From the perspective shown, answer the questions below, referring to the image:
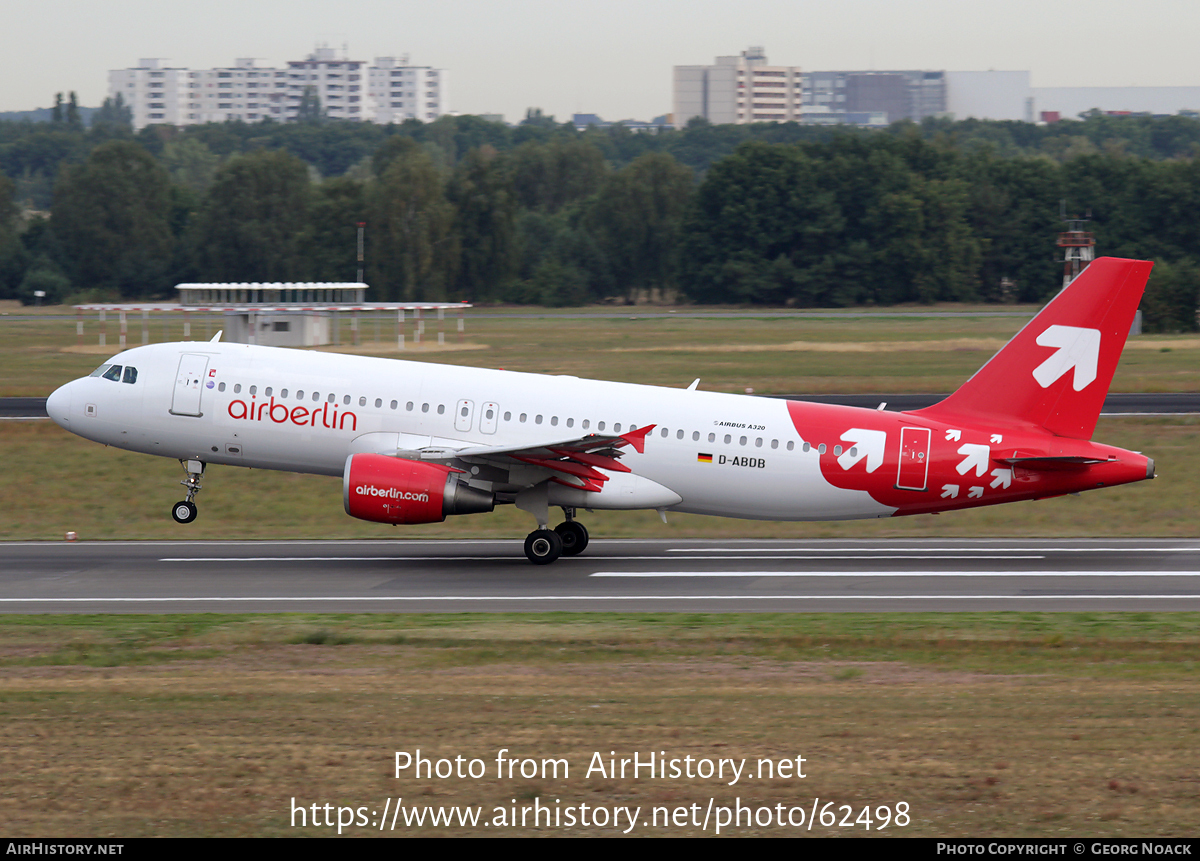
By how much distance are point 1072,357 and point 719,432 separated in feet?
23.3

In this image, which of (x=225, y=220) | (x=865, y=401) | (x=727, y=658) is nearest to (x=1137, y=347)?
(x=865, y=401)

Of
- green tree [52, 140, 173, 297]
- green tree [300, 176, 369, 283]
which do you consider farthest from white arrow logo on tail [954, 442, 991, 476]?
green tree [52, 140, 173, 297]

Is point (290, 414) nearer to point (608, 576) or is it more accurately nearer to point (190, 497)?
point (190, 497)

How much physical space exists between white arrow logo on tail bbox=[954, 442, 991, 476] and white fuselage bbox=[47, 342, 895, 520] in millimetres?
1889

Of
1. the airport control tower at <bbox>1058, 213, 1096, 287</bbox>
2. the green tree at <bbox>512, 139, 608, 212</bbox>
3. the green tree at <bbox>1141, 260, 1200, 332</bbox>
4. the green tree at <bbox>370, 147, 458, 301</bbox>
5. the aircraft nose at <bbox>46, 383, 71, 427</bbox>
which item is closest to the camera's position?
the aircraft nose at <bbox>46, 383, 71, 427</bbox>

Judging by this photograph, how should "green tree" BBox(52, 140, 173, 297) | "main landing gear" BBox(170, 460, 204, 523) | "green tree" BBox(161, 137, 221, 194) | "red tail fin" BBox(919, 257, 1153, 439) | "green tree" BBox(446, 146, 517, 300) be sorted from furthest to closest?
1. "green tree" BBox(161, 137, 221, 194)
2. "green tree" BBox(446, 146, 517, 300)
3. "green tree" BBox(52, 140, 173, 297)
4. "main landing gear" BBox(170, 460, 204, 523)
5. "red tail fin" BBox(919, 257, 1153, 439)

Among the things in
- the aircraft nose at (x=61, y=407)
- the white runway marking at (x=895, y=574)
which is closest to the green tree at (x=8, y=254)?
the aircraft nose at (x=61, y=407)

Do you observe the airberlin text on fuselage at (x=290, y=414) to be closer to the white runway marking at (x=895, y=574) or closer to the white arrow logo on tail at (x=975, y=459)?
the white runway marking at (x=895, y=574)

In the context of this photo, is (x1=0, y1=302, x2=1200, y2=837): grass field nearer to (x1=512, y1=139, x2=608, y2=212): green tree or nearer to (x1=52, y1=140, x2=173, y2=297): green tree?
(x1=52, y1=140, x2=173, y2=297): green tree

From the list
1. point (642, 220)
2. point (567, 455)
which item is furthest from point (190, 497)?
point (642, 220)

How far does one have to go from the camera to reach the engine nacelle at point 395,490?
2452 centimetres

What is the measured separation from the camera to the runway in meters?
21.8

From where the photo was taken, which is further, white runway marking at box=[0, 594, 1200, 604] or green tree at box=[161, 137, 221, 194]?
green tree at box=[161, 137, 221, 194]

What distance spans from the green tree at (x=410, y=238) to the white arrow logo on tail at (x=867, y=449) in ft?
317
